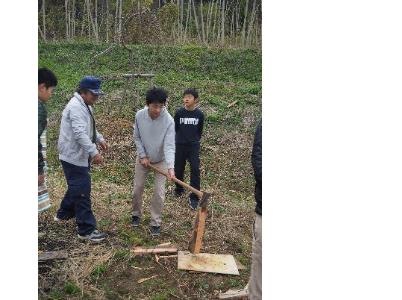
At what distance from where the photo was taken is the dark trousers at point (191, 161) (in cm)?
535

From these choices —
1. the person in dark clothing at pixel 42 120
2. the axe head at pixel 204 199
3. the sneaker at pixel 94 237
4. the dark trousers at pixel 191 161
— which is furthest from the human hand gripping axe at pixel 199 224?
the dark trousers at pixel 191 161

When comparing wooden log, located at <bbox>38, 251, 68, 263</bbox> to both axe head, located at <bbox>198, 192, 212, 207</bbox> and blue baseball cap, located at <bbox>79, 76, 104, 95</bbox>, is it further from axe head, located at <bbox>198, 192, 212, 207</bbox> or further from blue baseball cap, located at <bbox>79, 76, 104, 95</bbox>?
blue baseball cap, located at <bbox>79, 76, 104, 95</bbox>

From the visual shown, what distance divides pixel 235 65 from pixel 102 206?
7.29 ft

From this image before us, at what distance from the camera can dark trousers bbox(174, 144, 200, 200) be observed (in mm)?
5348

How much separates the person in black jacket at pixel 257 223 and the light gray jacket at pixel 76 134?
5.06 feet

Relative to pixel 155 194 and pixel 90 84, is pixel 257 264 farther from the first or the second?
pixel 90 84

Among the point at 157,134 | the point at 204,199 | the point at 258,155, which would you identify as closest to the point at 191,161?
the point at 157,134

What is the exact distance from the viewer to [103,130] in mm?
6914

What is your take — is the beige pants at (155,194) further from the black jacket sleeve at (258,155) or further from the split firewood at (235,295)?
the black jacket sleeve at (258,155)

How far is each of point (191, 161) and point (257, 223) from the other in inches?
105

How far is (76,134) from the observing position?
144 inches

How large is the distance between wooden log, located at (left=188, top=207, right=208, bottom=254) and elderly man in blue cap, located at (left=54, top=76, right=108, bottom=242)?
79 cm

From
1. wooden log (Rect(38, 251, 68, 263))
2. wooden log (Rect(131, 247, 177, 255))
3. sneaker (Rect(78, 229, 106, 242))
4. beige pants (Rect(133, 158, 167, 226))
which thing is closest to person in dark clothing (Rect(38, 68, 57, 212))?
wooden log (Rect(38, 251, 68, 263))

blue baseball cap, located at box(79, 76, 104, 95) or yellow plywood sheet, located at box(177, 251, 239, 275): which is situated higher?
blue baseball cap, located at box(79, 76, 104, 95)
